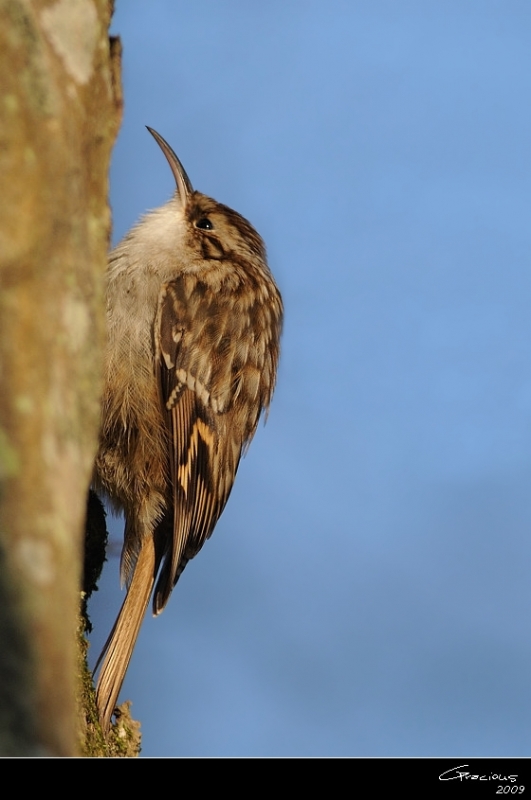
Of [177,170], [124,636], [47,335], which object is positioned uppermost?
[177,170]

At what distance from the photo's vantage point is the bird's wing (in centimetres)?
275

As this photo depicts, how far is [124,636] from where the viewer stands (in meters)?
2.46

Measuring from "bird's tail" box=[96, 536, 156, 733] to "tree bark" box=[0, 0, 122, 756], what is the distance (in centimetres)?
116

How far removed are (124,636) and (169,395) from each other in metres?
0.73

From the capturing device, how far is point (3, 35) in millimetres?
1238

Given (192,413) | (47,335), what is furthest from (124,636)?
(47,335)

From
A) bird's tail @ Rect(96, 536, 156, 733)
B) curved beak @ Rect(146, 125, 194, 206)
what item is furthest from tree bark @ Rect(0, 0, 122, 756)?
curved beak @ Rect(146, 125, 194, 206)

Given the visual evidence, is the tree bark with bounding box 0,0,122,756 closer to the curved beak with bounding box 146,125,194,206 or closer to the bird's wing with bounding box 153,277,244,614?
the bird's wing with bounding box 153,277,244,614

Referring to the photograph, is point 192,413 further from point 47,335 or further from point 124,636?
point 47,335

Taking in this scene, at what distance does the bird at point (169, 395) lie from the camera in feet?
8.91

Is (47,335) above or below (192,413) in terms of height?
below
